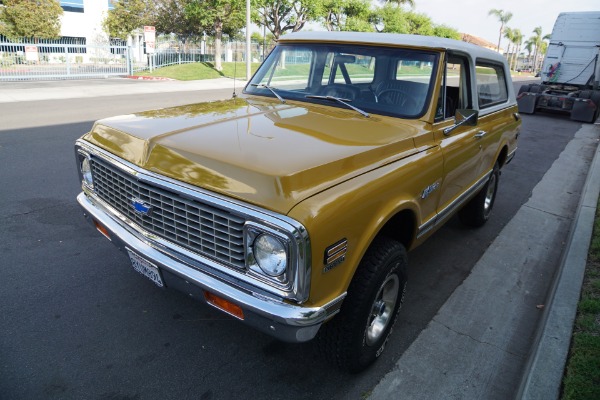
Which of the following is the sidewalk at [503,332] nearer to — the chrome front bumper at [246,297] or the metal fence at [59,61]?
the chrome front bumper at [246,297]

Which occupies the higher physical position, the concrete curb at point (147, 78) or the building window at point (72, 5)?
the building window at point (72, 5)

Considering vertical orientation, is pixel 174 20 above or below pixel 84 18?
above

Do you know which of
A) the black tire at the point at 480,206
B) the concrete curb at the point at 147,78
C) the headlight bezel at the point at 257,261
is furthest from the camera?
the concrete curb at the point at 147,78

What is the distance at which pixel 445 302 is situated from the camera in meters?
3.68

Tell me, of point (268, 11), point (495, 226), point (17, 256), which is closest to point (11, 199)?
point (17, 256)

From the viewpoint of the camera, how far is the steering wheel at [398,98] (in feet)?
10.9

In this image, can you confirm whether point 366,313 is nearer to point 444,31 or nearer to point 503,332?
point 503,332

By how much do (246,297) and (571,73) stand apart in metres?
17.5

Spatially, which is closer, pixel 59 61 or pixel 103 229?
pixel 103 229

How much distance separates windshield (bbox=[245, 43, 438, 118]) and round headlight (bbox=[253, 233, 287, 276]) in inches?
65.3

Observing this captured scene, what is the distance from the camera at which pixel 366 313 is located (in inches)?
96.7

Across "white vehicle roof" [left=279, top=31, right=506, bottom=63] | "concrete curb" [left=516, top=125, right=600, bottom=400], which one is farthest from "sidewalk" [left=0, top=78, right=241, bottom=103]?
"concrete curb" [left=516, top=125, right=600, bottom=400]

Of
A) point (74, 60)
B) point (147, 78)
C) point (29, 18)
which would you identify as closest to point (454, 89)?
point (147, 78)

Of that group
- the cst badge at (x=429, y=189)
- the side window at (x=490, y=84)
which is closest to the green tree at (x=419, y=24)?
the side window at (x=490, y=84)
